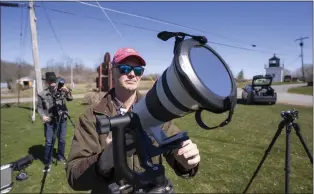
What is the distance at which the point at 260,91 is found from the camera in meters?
18.9

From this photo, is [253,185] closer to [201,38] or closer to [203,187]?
[203,187]

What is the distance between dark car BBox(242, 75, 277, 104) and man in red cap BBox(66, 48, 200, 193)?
17666mm

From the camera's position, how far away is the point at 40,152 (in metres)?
7.77

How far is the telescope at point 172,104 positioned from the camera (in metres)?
1.00

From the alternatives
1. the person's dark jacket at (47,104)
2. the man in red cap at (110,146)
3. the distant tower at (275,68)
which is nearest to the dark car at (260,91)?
the person's dark jacket at (47,104)

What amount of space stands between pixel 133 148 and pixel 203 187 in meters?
4.39

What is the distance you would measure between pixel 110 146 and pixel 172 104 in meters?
0.36

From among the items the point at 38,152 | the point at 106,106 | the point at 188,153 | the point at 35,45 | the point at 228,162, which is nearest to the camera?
the point at 188,153

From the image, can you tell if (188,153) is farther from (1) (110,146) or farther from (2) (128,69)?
(2) (128,69)

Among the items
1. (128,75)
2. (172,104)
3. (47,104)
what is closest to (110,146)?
(172,104)

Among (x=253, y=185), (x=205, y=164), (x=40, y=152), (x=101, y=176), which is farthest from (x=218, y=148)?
(x=101, y=176)

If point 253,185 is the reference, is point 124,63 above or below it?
above

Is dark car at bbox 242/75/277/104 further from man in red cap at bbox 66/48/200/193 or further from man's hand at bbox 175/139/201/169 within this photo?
man's hand at bbox 175/139/201/169

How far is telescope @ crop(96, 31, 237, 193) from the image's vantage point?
3.27ft
